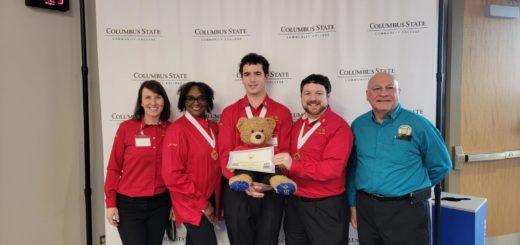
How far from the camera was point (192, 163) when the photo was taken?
225 cm

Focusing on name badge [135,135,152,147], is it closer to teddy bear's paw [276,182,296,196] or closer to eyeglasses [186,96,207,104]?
eyeglasses [186,96,207,104]

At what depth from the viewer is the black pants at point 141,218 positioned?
2.27 meters

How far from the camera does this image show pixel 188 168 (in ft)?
7.41

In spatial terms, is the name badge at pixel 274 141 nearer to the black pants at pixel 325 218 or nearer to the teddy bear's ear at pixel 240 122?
the teddy bear's ear at pixel 240 122

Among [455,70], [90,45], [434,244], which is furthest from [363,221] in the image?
[90,45]

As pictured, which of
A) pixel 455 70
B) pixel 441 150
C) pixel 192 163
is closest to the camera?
pixel 441 150

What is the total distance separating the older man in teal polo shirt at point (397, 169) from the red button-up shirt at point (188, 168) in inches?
39.2

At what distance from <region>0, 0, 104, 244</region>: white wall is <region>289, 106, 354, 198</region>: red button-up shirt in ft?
5.70

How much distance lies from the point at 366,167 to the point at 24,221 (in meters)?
2.54

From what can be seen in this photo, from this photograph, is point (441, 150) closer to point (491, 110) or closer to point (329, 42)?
point (329, 42)

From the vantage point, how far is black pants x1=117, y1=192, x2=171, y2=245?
227 cm

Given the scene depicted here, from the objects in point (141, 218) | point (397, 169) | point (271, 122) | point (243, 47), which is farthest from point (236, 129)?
point (397, 169)

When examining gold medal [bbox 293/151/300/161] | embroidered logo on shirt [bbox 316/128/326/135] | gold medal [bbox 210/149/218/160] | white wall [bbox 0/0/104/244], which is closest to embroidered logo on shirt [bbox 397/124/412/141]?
→ embroidered logo on shirt [bbox 316/128/326/135]

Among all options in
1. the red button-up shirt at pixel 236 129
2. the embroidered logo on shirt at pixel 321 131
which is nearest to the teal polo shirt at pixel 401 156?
the embroidered logo on shirt at pixel 321 131
